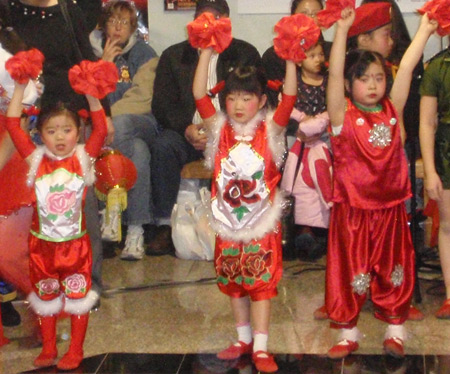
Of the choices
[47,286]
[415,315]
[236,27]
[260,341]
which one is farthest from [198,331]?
[236,27]

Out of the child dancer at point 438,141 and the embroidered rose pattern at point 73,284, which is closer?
the embroidered rose pattern at point 73,284

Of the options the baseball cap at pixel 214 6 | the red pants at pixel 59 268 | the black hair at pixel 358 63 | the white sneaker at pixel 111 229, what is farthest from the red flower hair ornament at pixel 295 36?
the baseball cap at pixel 214 6

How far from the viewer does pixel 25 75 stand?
10.4 feet

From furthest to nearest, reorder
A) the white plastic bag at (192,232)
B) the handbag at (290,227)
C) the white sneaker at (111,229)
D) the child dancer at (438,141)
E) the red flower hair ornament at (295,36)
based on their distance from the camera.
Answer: the white plastic bag at (192,232)
the handbag at (290,227)
the white sneaker at (111,229)
the child dancer at (438,141)
the red flower hair ornament at (295,36)

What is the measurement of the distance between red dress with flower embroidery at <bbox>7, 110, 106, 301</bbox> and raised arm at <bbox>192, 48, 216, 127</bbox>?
40 cm

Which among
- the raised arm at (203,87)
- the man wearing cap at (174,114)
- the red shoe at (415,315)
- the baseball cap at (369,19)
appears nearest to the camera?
the raised arm at (203,87)

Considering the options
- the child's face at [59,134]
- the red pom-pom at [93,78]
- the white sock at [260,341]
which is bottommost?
the white sock at [260,341]

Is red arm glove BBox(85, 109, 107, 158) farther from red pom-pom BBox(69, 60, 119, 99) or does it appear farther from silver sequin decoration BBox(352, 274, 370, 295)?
silver sequin decoration BBox(352, 274, 370, 295)

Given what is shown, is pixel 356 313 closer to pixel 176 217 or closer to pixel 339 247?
pixel 339 247

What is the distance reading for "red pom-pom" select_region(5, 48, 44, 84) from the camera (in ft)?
10.3

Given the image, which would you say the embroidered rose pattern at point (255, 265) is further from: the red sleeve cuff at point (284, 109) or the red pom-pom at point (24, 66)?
the red pom-pom at point (24, 66)

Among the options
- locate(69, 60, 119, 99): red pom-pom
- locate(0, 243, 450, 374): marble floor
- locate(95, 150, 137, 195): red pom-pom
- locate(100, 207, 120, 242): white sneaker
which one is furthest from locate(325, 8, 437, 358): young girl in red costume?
locate(100, 207, 120, 242): white sneaker

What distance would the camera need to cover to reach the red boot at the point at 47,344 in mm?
3301

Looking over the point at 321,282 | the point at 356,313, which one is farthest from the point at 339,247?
the point at 321,282
